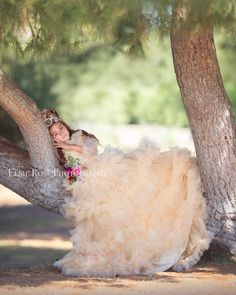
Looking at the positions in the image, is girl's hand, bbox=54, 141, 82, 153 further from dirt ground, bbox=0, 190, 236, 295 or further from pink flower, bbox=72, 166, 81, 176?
dirt ground, bbox=0, 190, 236, 295

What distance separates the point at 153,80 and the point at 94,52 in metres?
0.99

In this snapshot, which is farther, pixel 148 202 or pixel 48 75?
pixel 48 75

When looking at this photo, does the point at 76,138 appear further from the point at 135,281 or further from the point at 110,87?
the point at 110,87

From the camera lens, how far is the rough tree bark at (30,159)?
4480mm

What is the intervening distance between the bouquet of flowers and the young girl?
3 cm

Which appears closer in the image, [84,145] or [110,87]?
[84,145]

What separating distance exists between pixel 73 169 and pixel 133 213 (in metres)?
0.44

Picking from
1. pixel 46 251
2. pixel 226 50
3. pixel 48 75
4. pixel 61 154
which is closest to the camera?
pixel 61 154

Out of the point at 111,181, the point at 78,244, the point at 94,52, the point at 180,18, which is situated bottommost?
the point at 78,244

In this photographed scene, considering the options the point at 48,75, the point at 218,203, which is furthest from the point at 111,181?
the point at 48,75

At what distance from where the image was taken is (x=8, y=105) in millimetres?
4461

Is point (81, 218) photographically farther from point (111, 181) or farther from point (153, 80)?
point (153, 80)

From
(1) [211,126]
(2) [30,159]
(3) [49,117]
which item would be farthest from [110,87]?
(1) [211,126]

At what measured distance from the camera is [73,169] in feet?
15.2
